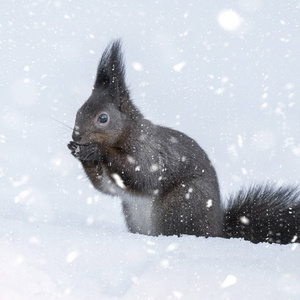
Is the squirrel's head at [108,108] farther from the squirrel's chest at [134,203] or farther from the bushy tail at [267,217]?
the bushy tail at [267,217]

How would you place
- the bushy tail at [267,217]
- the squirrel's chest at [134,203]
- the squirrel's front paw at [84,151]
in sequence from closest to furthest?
the squirrel's front paw at [84,151] → the squirrel's chest at [134,203] → the bushy tail at [267,217]

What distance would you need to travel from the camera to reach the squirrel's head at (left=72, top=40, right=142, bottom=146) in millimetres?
2631

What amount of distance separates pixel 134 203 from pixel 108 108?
1.55ft

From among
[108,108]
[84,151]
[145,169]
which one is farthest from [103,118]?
[145,169]

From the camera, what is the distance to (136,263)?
2121 mm

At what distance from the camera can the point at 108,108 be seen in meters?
2.70

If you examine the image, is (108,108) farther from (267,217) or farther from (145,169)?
(267,217)

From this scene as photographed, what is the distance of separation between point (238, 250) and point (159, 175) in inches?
21.0

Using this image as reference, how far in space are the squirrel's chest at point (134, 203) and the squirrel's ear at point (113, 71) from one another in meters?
0.40

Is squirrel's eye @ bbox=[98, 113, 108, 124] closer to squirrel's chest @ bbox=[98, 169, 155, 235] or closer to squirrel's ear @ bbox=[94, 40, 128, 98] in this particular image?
squirrel's ear @ bbox=[94, 40, 128, 98]

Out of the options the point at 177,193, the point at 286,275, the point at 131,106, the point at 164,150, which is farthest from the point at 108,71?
the point at 286,275

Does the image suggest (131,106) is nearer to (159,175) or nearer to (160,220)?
(159,175)

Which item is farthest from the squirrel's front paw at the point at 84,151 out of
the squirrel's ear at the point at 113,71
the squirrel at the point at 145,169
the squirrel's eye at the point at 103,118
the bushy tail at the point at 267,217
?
the bushy tail at the point at 267,217

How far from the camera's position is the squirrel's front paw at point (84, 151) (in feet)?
8.63
